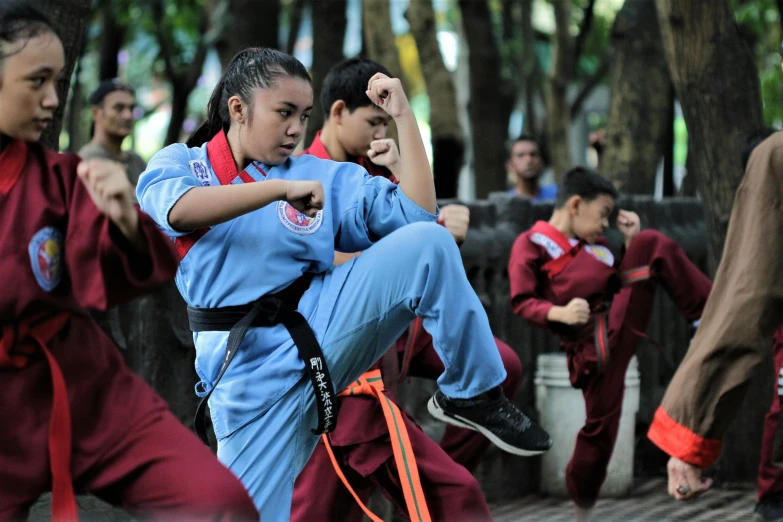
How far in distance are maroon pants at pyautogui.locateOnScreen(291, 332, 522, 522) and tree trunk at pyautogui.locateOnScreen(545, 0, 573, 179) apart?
396 inches

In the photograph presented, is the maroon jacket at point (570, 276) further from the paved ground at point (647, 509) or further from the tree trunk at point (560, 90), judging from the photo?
the tree trunk at point (560, 90)

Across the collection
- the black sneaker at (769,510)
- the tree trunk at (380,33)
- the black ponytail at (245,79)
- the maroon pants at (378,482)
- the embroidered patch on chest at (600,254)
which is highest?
the tree trunk at (380,33)

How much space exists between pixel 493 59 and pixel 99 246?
12579mm

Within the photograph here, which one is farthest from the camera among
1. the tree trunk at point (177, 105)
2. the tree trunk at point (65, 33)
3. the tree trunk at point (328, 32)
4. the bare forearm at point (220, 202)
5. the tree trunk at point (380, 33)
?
the tree trunk at point (177, 105)

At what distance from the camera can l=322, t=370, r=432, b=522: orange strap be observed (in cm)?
436

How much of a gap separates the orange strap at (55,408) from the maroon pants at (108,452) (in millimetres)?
37

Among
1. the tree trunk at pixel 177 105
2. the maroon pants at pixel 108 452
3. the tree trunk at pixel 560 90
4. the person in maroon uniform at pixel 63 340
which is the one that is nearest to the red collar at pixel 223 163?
the person in maroon uniform at pixel 63 340

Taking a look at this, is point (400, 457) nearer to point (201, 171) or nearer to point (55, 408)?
point (201, 171)

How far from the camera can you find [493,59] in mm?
15141

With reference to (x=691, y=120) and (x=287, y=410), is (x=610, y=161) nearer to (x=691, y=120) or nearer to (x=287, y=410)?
(x=691, y=120)

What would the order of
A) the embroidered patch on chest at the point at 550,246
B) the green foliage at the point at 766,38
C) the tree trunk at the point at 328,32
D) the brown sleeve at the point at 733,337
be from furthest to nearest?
the green foliage at the point at 766,38, the tree trunk at the point at 328,32, the embroidered patch on chest at the point at 550,246, the brown sleeve at the point at 733,337

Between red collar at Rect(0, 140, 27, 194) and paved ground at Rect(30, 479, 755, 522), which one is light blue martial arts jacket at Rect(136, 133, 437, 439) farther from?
paved ground at Rect(30, 479, 755, 522)

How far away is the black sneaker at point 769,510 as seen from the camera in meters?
6.25

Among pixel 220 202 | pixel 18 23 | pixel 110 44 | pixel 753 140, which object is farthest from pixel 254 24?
pixel 18 23
